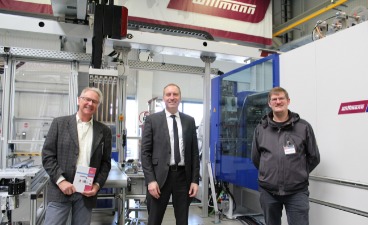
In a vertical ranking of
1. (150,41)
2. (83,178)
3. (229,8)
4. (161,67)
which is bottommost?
(83,178)

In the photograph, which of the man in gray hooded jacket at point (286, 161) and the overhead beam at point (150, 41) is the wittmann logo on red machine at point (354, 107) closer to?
the man in gray hooded jacket at point (286, 161)

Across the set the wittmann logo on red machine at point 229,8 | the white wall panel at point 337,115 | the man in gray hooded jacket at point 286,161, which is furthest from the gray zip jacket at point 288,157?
the wittmann logo on red machine at point 229,8

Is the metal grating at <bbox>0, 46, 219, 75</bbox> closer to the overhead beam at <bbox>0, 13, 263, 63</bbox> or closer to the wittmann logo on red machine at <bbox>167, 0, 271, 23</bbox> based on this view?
the overhead beam at <bbox>0, 13, 263, 63</bbox>

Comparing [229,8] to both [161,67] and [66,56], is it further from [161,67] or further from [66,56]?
[66,56]

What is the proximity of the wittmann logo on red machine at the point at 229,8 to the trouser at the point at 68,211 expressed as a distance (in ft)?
13.9

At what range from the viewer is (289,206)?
210cm

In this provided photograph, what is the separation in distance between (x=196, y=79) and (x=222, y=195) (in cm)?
511

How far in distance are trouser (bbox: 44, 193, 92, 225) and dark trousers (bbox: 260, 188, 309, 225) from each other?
1.29 metres

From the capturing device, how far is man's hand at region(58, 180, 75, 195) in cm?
182

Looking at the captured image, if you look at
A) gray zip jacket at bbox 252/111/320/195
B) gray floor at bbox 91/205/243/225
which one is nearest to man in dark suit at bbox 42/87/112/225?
gray zip jacket at bbox 252/111/320/195

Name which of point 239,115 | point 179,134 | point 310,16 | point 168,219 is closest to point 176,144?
point 179,134

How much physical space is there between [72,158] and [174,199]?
31.1 inches

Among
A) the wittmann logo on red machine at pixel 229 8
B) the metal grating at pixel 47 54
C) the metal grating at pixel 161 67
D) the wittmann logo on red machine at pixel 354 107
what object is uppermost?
the wittmann logo on red machine at pixel 229 8

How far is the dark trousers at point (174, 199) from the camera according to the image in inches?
83.2
